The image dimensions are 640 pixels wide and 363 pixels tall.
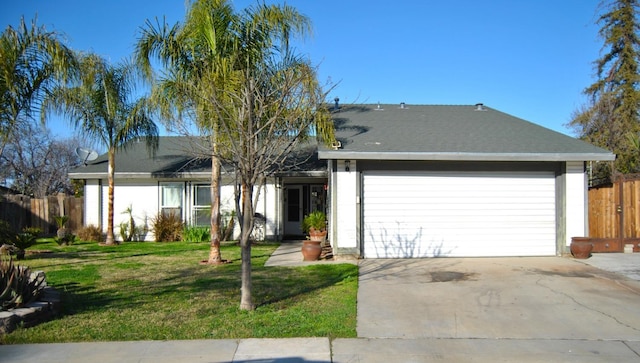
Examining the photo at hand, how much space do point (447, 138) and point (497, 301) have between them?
21.0 feet

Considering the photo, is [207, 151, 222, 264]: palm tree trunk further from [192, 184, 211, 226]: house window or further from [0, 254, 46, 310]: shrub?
[192, 184, 211, 226]: house window

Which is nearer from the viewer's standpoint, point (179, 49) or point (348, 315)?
point (348, 315)

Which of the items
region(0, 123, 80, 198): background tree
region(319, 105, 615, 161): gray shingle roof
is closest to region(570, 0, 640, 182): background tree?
region(319, 105, 615, 161): gray shingle roof

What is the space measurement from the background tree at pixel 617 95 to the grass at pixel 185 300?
16666mm

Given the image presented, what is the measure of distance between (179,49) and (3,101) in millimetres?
3897

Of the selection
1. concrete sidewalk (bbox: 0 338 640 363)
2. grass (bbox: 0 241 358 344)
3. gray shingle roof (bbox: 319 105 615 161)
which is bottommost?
concrete sidewalk (bbox: 0 338 640 363)

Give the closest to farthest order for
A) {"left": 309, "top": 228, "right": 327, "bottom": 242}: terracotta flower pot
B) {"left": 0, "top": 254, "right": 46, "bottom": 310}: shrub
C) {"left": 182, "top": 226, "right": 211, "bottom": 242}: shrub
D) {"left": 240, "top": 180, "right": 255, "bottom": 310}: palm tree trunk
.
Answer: {"left": 0, "top": 254, "right": 46, "bottom": 310}: shrub, {"left": 240, "top": 180, "right": 255, "bottom": 310}: palm tree trunk, {"left": 309, "top": 228, "right": 327, "bottom": 242}: terracotta flower pot, {"left": 182, "top": 226, "right": 211, "bottom": 242}: shrub

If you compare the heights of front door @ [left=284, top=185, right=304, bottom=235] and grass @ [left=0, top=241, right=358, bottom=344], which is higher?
front door @ [left=284, top=185, right=304, bottom=235]

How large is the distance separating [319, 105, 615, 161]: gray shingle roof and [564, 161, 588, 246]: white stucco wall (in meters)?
0.48

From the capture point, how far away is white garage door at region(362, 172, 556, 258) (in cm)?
1283

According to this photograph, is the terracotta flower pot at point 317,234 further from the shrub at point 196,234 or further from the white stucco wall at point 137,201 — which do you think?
the white stucco wall at point 137,201

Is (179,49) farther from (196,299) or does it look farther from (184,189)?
(184,189)

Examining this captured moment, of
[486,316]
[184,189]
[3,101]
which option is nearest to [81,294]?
[3,101]

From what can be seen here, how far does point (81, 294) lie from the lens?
8773mm
